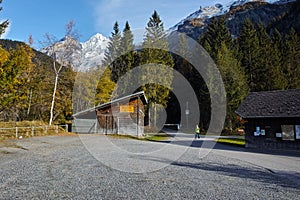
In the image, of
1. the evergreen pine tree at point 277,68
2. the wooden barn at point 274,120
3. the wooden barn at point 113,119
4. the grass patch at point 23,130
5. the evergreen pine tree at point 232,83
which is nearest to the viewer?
the wooden barn at point 274,120

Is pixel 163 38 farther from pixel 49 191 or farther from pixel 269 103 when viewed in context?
pixel 49 191

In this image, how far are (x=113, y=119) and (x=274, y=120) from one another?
1641 cm

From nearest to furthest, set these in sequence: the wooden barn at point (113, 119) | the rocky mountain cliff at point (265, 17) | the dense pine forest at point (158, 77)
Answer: the wooden barn at point (113, 119)
the dense pine forest at point (158, 77)
the rocky mountain cliff at point (265, 17)

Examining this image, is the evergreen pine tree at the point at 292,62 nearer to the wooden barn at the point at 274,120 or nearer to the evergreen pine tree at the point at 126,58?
the wooden barn at the point at 274,120

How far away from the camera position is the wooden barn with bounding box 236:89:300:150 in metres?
16.0

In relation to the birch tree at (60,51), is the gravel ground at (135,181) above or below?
below

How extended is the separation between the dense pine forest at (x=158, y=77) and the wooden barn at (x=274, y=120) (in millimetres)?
14797

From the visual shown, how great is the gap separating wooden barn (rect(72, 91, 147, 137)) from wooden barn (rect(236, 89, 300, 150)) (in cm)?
1219

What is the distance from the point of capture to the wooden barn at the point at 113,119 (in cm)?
2667

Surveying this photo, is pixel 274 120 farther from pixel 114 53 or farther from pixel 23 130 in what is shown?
pixel 114 53

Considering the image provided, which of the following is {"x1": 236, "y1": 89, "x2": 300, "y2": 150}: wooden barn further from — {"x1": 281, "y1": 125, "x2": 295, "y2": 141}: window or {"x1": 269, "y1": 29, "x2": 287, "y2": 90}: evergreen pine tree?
{"x1": 269, "y1": 29, "x2": 287, "y2": 90}: evergreen pine tree

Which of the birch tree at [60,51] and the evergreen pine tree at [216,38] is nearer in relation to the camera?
the birch tree at [60,51]

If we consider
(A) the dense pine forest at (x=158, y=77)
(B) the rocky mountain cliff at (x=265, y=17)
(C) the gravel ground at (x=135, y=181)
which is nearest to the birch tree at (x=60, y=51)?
(A) the dense pine forest at (x=158, y=77)

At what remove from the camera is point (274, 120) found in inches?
667
